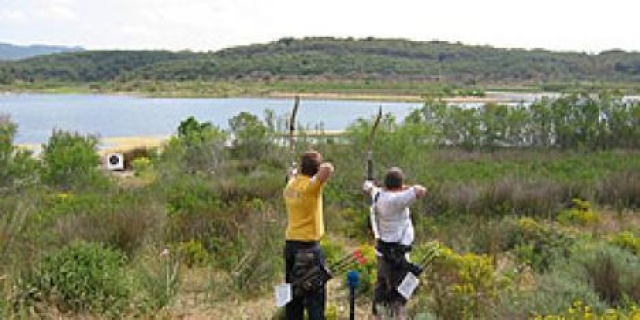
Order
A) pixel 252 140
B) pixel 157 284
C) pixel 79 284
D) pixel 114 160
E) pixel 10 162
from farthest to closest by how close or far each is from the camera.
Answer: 1. pixel 114 160
2. pixel 252 140
3. pixel 10 162
4. pixel 157 284
5. pixel 79 284

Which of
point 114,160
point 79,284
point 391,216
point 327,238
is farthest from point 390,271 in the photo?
point 114,160

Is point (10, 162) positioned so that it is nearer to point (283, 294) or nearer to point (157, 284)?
point (157, 284)

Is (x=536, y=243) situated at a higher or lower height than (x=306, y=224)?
lower

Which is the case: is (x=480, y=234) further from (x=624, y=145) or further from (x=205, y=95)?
(x=205, y=95)

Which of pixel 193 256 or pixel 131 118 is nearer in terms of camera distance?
pixel 193 256

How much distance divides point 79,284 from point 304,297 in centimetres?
194

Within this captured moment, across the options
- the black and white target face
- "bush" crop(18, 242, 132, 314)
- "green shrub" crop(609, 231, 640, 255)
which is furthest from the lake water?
"bush" crop(18, 242, 132, 314)

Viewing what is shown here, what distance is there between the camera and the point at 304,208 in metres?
5.97

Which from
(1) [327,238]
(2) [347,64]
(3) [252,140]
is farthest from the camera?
(2) [347,64]

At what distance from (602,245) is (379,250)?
259cm

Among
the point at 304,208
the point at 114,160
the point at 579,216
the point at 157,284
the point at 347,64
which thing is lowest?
the point at 114,160

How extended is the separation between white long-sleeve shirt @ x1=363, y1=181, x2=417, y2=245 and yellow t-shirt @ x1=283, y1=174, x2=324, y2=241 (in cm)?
58

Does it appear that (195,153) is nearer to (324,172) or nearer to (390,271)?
(390,271)

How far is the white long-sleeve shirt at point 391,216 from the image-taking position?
20.4 ft
